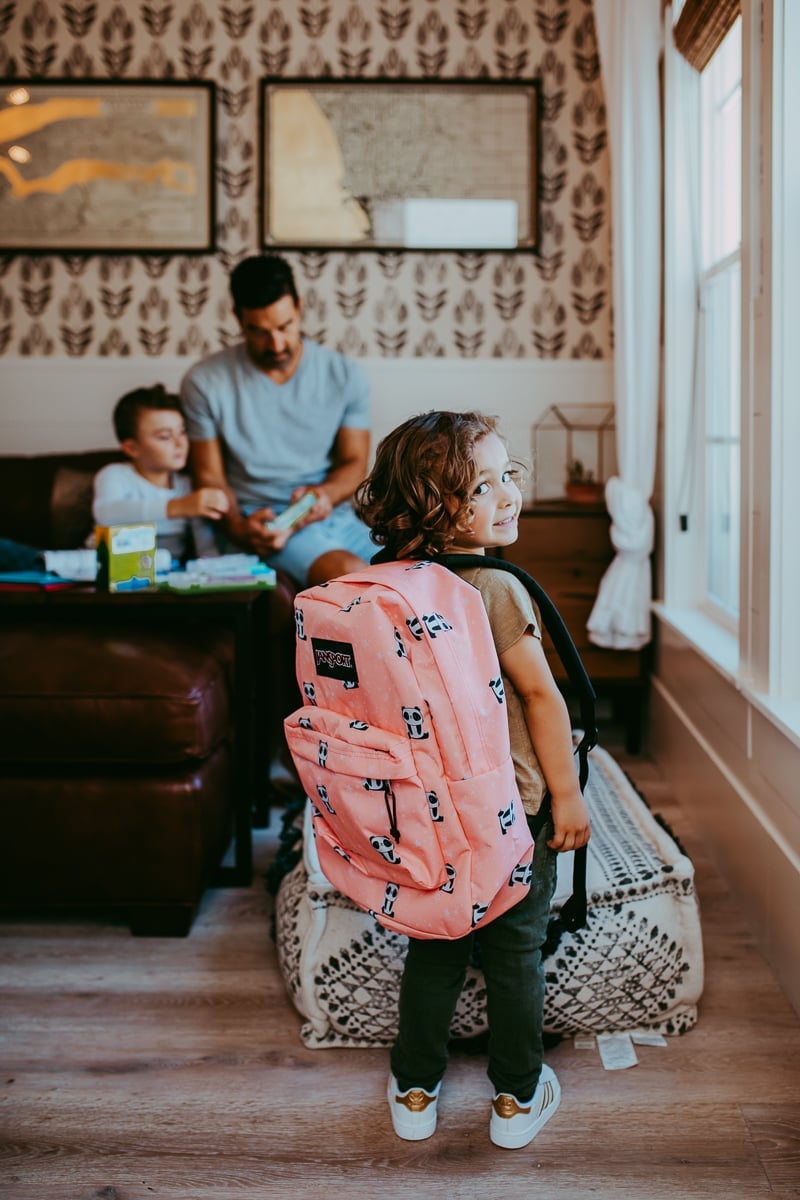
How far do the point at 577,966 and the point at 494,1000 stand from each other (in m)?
0.26

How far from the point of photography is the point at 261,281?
2807mm

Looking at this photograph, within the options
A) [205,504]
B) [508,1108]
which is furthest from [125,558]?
[508,1108]

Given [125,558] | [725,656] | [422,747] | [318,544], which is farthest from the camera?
[318,544]

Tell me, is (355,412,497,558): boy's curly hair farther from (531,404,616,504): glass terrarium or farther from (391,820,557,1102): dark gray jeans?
(531,404,616,504): glass terrarium

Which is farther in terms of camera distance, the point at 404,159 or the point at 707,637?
the point at 404,159

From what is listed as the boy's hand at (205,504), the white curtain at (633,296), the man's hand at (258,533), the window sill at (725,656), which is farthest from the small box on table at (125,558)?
the white curtain at (633,296)

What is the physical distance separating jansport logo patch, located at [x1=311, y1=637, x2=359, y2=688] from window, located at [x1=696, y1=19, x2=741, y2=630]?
1.54 m

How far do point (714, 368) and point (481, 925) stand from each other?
200 cm

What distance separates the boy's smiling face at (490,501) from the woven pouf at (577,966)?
0.62 metres

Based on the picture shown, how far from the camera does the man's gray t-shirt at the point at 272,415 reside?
3049 mm

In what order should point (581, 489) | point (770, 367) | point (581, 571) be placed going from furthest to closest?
point (581, 489), point (581, 571), point (770, 367)

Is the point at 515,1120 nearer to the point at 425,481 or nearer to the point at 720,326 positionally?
the point at 425,481

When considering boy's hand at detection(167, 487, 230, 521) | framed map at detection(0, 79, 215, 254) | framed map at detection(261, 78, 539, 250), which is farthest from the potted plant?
framed map at detection(0, 79, 215, 254)

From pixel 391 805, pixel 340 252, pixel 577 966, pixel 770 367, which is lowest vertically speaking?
pixel 577 966
